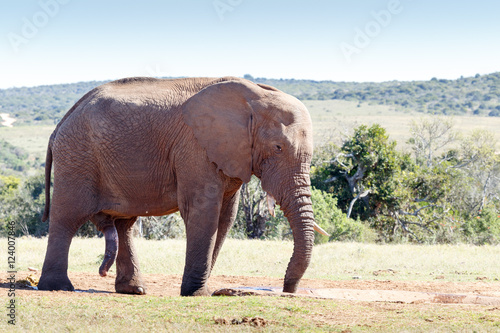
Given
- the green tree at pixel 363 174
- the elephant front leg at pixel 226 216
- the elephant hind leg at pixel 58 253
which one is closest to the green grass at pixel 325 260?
the elephant front leg at pixel 226 216

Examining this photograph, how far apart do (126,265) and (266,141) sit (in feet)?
11.2

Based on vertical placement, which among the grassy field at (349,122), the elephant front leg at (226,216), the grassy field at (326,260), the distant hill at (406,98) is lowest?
the grassy field at (326,260)

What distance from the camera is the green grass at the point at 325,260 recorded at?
1426 cm

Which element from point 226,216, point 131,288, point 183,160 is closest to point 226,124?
point 183,160

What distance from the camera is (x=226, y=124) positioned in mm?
9242

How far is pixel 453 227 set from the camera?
23250mm

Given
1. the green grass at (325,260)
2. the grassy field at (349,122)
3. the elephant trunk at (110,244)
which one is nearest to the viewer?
the elephant trunk at (110,244)

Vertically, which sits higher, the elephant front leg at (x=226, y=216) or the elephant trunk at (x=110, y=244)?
the elephant front leg at (x=226, y=216)

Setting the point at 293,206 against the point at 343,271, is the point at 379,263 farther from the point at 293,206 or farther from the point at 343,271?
the point at 293,206

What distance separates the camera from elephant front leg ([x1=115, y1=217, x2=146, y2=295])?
10.7m

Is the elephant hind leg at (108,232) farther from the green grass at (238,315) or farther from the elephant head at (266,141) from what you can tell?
the elephant head at (266,141)

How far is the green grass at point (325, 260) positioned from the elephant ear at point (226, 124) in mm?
4980

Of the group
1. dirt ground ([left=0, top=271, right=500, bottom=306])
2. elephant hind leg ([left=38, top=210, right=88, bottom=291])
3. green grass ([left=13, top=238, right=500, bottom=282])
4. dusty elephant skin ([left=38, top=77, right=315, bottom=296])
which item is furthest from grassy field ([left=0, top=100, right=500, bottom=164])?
elephant hind leg ([left=38, top=210, right=88, bottom=291])

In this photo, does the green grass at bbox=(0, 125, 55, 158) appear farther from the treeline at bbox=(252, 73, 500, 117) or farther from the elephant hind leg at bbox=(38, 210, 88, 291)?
the elephant hind leg at bbox=(38, 210, 88, 291)
